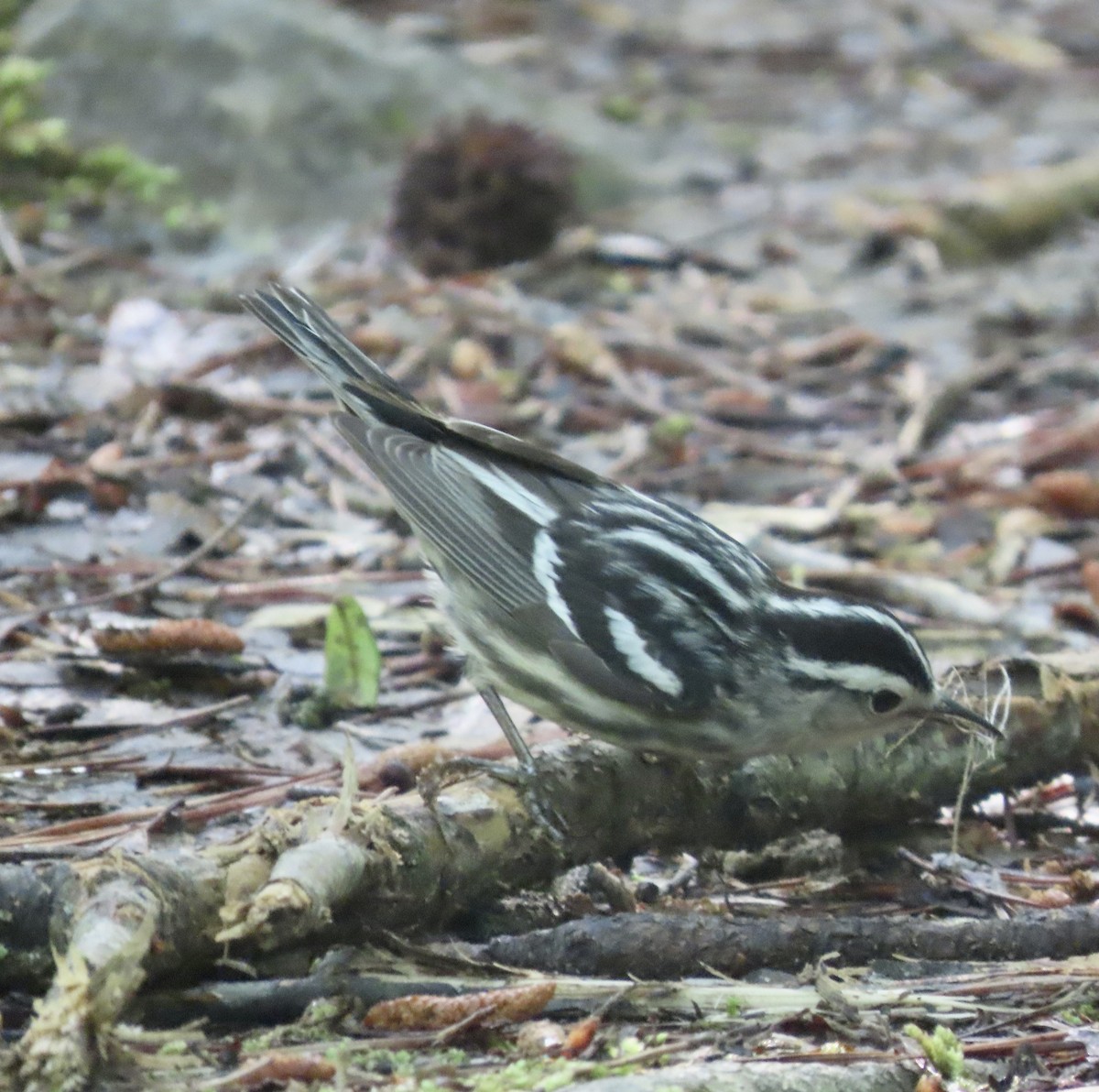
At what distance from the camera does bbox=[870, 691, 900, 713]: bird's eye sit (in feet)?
11.8

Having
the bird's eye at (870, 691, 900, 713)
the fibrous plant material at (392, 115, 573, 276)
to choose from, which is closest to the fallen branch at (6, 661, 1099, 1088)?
the bird's eye at (870, 691, 900, 713)

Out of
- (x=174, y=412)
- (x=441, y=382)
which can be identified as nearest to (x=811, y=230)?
(x=441, y=382)

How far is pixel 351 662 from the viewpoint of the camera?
421 centimetres

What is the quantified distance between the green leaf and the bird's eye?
4.06 ft

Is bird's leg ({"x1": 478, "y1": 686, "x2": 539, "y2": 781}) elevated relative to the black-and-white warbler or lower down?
lower down

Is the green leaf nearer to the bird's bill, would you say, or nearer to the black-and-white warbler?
the black-and-white warbler

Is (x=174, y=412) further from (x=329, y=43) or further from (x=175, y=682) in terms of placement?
(x=329, y=43)

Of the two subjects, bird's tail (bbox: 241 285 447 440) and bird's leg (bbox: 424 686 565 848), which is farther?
bird's tail (bbox: 241 285 447 440)

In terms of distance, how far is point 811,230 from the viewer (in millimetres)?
9594

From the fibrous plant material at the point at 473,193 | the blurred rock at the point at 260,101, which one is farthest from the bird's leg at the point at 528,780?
the blurred rock at the point at 260,101

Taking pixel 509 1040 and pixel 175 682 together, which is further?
pixel 175 682

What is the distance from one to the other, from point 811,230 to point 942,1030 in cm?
755

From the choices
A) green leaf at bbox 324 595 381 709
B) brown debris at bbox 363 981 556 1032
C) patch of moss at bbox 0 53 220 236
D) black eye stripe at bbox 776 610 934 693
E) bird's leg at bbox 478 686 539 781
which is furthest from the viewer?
patch of moss at bbox 0 53 220 236

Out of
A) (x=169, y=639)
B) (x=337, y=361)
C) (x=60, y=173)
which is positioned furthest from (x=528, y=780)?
(x=60, y=173)
